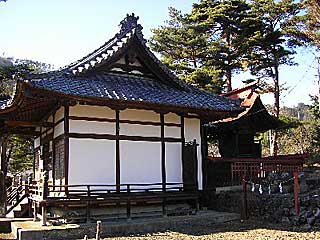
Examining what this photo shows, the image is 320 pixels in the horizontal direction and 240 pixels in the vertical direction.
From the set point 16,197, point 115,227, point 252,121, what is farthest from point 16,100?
point 252,121

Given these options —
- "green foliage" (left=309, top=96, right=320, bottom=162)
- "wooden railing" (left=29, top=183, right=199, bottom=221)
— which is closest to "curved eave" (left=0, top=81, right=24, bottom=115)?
"wooden railing" (left=29, top=183, right=199, bottom=221)

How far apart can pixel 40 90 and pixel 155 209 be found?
619 cm

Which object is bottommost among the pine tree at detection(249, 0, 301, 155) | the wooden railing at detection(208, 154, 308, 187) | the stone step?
the stone step

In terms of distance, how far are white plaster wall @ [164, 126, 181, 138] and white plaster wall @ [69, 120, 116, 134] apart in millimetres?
2246

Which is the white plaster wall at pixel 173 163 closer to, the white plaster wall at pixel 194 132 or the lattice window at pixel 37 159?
the white plaster wall at pixel 194 132

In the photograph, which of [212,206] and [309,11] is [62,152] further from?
[309,11]

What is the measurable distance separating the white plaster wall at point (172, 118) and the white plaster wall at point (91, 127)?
2307mm

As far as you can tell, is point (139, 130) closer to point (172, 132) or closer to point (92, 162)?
point (172, 132)

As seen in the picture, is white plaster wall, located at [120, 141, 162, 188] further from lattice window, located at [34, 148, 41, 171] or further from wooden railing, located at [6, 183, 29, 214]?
lattice window, located at [34, 148, 41, 171]

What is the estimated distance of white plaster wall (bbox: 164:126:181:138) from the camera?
1457 centimetres

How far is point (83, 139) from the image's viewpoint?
1269 cm

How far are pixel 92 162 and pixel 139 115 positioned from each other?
102 inches

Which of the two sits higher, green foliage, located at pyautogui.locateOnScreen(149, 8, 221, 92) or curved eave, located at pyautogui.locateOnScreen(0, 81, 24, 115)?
green foliage, located at pyautogui.locateOnScreen(149, 8, 221, 92)

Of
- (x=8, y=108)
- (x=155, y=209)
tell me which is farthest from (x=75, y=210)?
(x=8, y=108)
